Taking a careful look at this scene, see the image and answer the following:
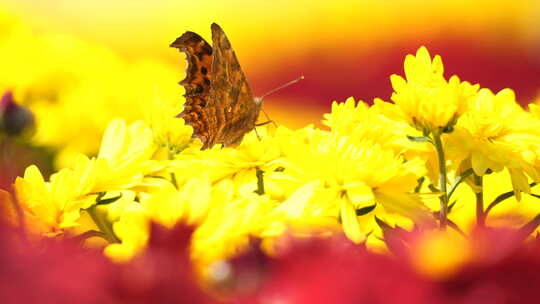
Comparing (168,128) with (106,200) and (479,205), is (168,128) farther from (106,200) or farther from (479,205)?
(479,205)

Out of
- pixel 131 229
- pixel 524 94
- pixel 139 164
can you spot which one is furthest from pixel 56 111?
pixel 524 94

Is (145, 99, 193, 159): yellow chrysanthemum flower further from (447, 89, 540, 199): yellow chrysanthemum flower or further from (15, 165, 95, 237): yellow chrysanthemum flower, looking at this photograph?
(447, 89, 540, 199): yellow chrysanthemum flower

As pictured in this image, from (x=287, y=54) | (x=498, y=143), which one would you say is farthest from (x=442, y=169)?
(x=287, y=54)

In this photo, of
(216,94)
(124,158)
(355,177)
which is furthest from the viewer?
(216,94)

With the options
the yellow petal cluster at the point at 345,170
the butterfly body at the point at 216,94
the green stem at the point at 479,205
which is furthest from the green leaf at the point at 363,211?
the butterfly body at the point at 216,94

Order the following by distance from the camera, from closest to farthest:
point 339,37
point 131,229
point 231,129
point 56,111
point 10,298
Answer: point 10,298 → point 131,229 → point 231,129 → point 56,111 → point 339,37

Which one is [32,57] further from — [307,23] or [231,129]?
[307,23]

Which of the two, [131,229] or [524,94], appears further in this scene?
[524,94]

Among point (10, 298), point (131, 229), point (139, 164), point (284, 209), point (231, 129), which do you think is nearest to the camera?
point (10, 298)
